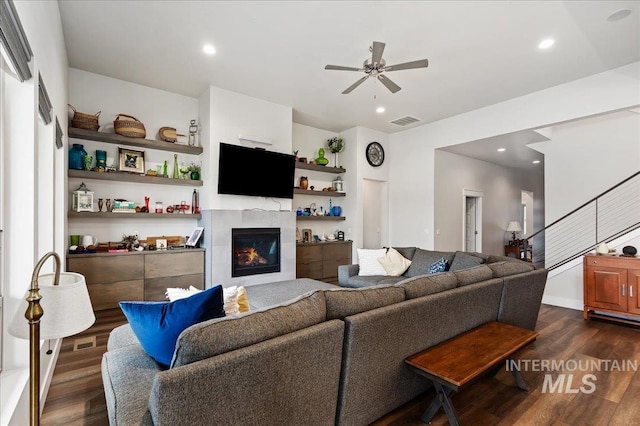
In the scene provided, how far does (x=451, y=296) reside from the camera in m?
2.29

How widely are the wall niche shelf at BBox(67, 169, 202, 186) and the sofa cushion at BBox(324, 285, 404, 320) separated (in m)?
3.66

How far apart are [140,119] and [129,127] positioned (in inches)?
18.4

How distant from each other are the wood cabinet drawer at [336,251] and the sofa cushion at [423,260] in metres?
1.96

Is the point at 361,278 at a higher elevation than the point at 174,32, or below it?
below

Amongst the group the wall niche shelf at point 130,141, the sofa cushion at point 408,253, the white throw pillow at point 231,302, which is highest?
the wall niche shelf at point 130,141

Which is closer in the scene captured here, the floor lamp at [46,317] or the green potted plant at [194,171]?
the floor lamp at [46,317]

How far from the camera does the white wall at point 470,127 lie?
3959 mm

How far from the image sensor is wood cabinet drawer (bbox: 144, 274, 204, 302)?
4201 mm

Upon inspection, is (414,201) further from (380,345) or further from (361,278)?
(380,345)

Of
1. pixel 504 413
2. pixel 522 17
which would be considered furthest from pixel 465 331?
pixel 522 17

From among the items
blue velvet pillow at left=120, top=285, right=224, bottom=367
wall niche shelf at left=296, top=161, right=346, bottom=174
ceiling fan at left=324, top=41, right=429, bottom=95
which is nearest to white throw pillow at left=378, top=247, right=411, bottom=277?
ceiling fan at left=324, top=41, right=429, bottom=95

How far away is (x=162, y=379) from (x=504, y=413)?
7.21 ft

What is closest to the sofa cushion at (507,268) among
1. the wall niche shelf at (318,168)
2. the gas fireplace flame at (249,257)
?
the gas fireplace flame at (249,257)

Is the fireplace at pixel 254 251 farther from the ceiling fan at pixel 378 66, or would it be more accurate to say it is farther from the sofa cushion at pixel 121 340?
the ceiling fan at pixel 378 66
